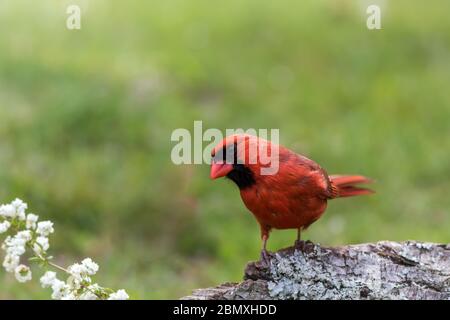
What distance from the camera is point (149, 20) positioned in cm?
1103

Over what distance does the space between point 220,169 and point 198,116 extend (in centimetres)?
519

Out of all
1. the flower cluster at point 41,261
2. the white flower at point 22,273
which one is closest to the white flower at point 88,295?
the flower cluster at point 41,261

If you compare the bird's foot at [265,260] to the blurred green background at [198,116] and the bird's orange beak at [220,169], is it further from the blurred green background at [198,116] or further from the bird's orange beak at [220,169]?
the blurred green background at [198,116]

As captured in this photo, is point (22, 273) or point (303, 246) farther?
point (303, 246)

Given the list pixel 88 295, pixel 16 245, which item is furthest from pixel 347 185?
pixel 16 245

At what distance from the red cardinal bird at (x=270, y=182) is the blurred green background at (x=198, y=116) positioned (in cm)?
171

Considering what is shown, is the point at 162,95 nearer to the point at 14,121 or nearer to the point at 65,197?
the point at 14,121

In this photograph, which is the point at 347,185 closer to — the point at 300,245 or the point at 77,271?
the point at 300,245

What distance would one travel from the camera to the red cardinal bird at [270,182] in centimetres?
388

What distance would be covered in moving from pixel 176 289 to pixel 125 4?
6079 millimetres

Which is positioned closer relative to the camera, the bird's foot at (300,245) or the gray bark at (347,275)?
the gray bark at (347,275)

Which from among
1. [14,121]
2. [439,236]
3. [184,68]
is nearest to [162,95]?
[184,68]

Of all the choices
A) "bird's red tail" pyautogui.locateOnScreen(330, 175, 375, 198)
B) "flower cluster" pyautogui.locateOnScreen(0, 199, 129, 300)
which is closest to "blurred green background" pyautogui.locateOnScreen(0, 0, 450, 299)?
"bird's red tail" pyautogui.locateOnScreen(330, 175, 375, 198)

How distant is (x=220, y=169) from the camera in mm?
3883
